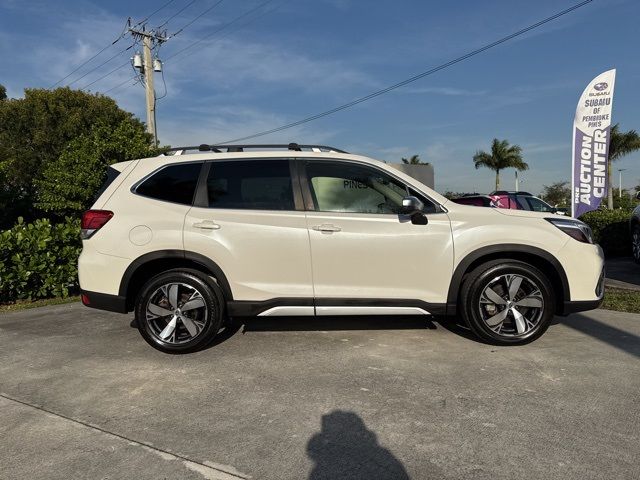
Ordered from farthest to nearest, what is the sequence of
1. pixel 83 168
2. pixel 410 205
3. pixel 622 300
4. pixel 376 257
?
pixel 83 168 → pixel 622 300 → pixel 376 257 → pixel 410 205

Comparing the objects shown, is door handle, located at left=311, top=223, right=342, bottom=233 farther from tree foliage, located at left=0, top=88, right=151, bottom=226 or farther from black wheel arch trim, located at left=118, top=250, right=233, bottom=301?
tree foliage, located at left=0, top=88, right=151, bottom=226

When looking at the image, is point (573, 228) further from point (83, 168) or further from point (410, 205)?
point (83, 168)

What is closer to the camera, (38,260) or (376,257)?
(376,257)

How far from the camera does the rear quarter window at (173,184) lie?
4410mm

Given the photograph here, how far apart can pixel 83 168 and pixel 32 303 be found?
9.79 ft

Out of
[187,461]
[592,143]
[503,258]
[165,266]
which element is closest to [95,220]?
[165,266]

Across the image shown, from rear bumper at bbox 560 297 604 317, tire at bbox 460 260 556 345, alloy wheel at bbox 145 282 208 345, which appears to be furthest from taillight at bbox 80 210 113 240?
rear bumper at bbox 560 297 604 317

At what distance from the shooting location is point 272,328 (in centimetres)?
517

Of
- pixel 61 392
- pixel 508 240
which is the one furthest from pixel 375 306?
pixel 61 392

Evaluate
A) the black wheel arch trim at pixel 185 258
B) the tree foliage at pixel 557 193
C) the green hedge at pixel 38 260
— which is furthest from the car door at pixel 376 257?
the tree foliage at pixel 557 193

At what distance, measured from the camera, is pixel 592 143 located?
9.48 metres

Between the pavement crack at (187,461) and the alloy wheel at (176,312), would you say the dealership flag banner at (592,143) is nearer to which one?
the alloy wheel at (176,312)

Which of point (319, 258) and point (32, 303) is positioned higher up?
point (319, 258)

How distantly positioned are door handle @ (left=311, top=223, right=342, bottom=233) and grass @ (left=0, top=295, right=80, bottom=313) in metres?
4.88
